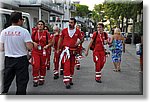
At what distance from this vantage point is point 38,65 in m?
7.52

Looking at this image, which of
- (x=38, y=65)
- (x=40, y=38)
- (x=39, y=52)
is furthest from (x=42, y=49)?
(x=38, y=65)

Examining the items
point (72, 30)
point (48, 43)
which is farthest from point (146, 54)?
point (48, 43)

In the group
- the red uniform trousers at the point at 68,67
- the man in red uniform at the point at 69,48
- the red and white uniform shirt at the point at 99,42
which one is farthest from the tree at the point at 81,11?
the red uniform trousers at the point at 68,67

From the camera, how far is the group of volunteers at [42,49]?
5.43 meters

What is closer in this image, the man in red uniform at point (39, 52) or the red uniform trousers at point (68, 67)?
the red uniform trousers at point (68, 67)

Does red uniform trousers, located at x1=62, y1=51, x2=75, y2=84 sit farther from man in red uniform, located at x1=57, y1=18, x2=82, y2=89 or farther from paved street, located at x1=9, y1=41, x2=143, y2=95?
paved street, located at x1=9, y1=41, x2=143, y2=95

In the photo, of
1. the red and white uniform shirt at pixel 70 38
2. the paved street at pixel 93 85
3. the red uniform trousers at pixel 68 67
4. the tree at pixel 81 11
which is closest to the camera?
the paved street at pixel 93 85

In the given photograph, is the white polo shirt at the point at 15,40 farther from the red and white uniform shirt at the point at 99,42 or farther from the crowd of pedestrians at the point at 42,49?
the red and white uniform shirt at the point at 99,42

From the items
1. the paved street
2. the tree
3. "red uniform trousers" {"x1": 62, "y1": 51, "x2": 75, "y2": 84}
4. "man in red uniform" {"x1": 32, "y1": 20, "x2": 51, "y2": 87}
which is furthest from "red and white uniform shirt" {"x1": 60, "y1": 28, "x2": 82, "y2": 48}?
the tree

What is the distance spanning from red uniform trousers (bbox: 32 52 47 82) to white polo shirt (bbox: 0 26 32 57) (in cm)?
205

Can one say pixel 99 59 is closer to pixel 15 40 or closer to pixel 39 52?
pixel 39 52

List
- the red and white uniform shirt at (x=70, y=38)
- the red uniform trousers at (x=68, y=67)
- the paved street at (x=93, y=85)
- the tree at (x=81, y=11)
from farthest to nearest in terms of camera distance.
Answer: the tree at (x=81, y=11)
the red and white uniform shirt at (x=70, y=38)
the red uniform trousers at (x=68, y=67)
the paved street at (x=93, y=85)

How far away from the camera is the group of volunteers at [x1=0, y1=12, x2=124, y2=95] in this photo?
5.43 meters

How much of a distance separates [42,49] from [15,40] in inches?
86.7
